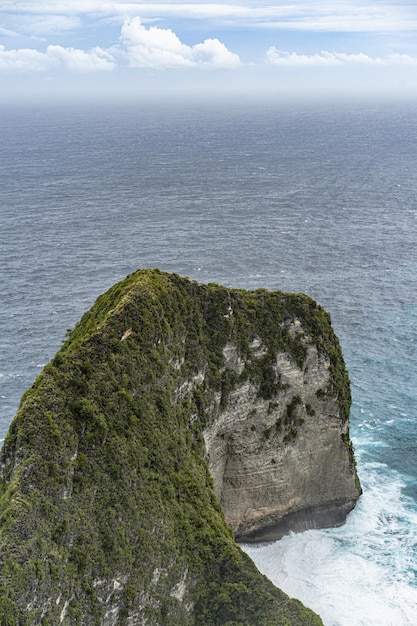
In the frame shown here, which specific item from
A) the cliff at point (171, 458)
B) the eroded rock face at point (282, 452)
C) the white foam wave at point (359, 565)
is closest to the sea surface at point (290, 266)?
the white foam wave at point (359, 565)

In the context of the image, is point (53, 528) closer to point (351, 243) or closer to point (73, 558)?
point (73, 558)

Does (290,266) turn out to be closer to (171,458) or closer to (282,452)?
(282,452)

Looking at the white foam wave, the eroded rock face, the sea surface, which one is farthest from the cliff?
the sea surface

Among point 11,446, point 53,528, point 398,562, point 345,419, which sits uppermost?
point 11,446

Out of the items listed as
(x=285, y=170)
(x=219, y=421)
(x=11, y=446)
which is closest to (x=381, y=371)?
(x=219, y=421)

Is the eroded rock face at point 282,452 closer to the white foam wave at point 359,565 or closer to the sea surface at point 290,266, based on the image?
the white foam wave at point 359,565
